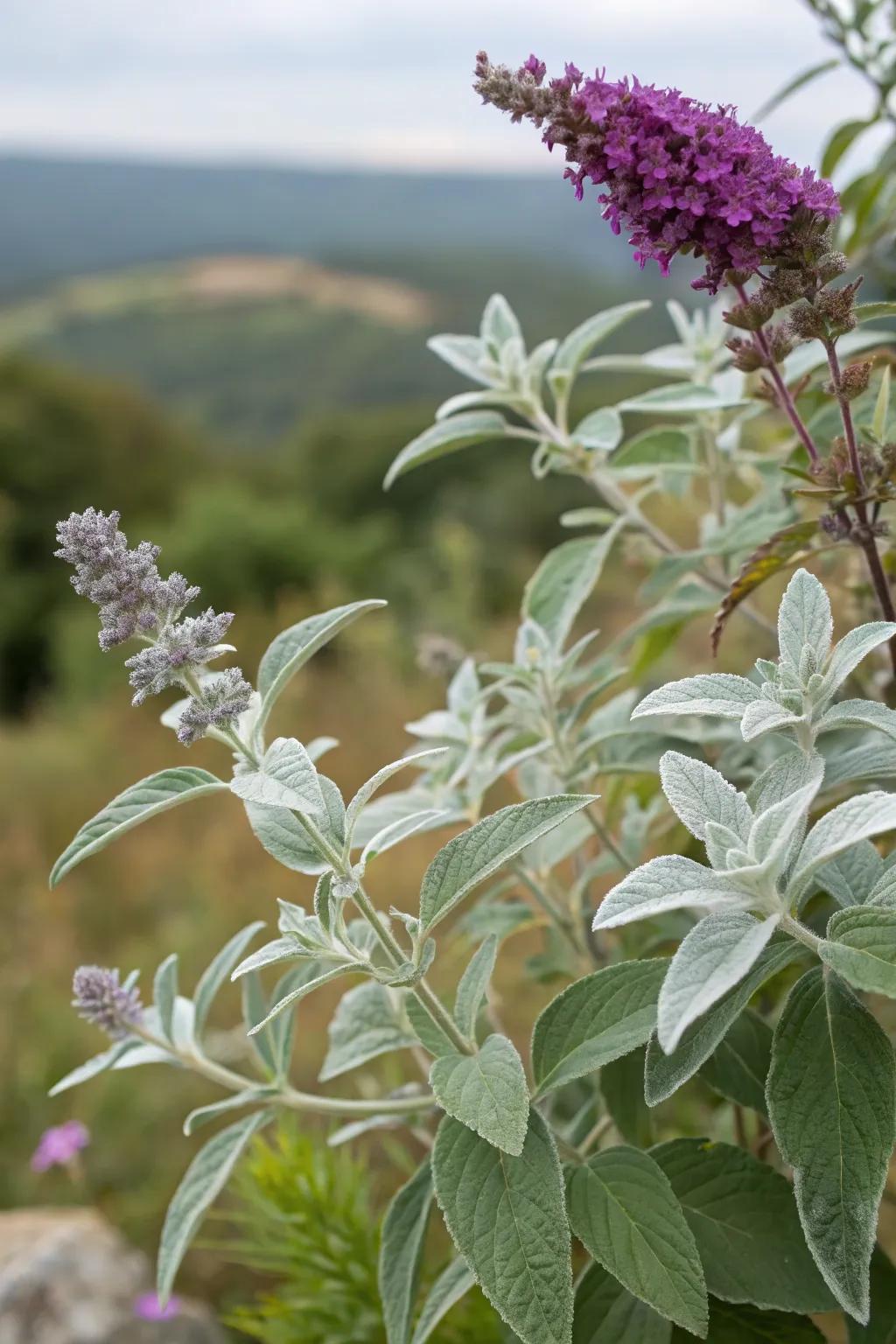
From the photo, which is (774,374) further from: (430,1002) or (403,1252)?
(403,1252)

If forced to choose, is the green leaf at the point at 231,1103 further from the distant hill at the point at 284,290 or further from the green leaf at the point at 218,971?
the distant hill at the point at 284,290

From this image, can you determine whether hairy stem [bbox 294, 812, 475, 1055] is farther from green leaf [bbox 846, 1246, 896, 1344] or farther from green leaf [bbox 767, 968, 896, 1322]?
green leaf [bbox 846, 1246, 896, 1344]

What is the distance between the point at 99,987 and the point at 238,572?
694cm

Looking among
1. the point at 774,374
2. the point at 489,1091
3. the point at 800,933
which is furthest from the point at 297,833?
the point at 774,374

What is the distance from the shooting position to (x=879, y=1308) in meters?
0.73

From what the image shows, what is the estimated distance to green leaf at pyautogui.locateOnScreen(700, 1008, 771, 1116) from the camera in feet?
2.43

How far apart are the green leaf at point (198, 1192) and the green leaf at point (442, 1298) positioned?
156mm

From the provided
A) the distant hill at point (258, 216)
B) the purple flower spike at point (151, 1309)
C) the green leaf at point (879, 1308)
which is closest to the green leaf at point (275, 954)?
the green leaf at point (879, 1308)

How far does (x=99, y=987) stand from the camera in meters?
0.79

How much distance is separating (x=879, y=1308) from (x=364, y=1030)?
0.39 metres

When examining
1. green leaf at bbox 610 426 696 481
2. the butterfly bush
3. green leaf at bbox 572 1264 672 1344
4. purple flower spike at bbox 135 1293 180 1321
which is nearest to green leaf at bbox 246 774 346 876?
the butterfly bush

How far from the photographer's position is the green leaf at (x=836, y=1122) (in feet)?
1.81

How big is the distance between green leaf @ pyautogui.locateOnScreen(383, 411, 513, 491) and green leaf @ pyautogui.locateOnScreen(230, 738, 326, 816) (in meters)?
0.48

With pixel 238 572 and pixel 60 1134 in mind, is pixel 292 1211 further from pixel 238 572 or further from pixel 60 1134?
pixel 238 572
